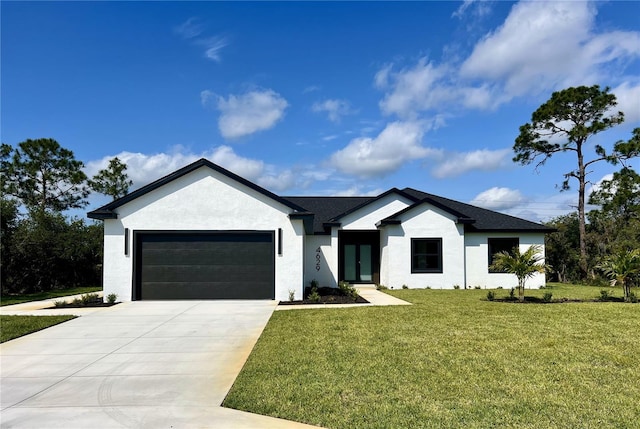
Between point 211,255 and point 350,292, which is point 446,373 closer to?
point 350,292

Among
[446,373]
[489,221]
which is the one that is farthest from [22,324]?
[489,221]

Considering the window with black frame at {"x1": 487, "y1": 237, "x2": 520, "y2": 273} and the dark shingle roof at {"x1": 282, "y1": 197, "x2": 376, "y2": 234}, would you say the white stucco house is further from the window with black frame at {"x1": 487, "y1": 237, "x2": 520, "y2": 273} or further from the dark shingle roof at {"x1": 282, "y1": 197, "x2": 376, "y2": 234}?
the window with black frame at {"x1": 487, "y1": 237, "x2": 520, "y2": 273}

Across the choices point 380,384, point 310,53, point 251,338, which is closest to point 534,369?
point 380,384

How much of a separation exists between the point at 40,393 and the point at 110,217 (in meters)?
10.2

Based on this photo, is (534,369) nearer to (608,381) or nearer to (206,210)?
(608,381)

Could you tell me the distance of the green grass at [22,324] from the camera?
8944 mm

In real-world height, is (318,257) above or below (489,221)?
below

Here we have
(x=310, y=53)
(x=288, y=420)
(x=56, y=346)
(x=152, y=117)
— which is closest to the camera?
(x=288, y=420)

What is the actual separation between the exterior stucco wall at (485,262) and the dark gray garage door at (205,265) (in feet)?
35.0

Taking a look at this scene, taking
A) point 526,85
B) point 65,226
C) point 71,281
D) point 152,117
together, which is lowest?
point 71,281

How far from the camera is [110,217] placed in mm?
→ 14492

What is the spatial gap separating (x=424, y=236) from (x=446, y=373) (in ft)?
47.1

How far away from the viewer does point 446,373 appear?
5.71 metres

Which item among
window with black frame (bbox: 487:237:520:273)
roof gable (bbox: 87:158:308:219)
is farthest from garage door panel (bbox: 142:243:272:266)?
window with black frame (bbox: 487:237:520:273)
